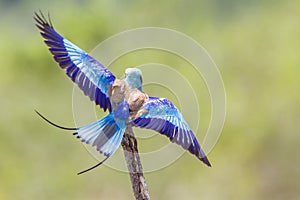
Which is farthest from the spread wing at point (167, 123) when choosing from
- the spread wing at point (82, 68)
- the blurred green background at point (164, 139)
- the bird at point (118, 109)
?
the blurred green background at point (164, 139)

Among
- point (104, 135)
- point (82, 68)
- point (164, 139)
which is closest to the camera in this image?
→ point (104, 135)

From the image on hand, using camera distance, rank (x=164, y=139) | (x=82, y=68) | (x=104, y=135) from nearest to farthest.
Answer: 1. (x=104, y=135)
2. (x=82, y=68)
3. (x=164, y=139)

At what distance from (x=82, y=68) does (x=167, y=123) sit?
48 centimetres

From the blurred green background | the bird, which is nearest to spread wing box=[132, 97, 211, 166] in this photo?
the bird

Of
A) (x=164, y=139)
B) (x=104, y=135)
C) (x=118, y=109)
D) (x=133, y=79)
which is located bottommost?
(x=104, y=135)

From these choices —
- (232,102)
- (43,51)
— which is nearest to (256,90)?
(232,102)

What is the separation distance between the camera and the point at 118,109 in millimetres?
2912

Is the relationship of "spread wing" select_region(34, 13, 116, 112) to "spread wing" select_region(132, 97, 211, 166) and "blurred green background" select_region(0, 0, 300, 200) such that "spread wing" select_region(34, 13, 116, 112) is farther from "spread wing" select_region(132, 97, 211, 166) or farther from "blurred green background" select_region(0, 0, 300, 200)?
"blurred green background" select_region(0, 0, 300, 200)

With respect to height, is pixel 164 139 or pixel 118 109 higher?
pixel 164 139

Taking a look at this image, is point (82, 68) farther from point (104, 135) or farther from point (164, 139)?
point (164, 139)

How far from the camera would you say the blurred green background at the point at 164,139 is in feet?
23.9

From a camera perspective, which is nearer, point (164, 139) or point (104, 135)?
point (104, 135)

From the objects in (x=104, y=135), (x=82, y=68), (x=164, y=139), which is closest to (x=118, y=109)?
(x=104, y=135)

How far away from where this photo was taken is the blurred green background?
7.30m
